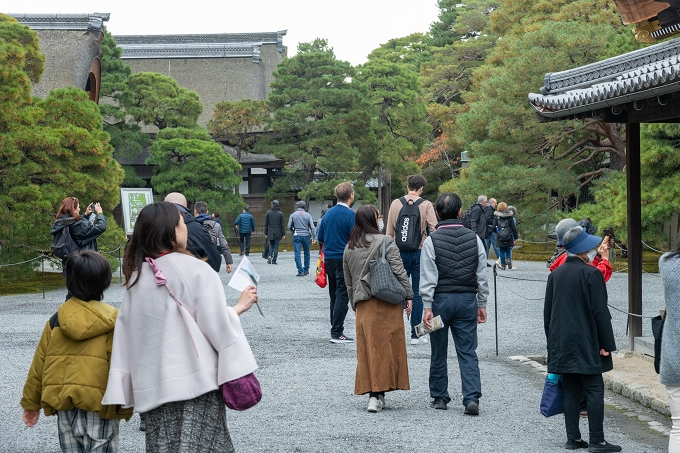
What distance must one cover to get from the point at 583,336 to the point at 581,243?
58 cm

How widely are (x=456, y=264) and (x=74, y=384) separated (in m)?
3.08

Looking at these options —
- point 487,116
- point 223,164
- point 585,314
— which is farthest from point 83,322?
point 223,164

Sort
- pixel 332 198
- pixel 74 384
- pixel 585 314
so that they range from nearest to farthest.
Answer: pixel 74 384
pixel 585 314
pixel 332 198

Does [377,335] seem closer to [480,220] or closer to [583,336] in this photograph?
[583,336]

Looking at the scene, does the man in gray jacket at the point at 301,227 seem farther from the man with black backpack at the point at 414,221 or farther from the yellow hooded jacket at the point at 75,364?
the yellow hooded jacket at the point at 75,364

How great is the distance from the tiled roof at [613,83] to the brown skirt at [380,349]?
2.95 meters

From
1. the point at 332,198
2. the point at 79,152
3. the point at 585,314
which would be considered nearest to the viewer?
the point at 585,314

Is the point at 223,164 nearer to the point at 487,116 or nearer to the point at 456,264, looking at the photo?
the point at 487,116

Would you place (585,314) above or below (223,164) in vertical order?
below

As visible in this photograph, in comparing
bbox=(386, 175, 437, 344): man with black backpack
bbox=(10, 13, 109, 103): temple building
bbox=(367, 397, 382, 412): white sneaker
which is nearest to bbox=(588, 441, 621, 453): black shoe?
bbox=(367, 397, 382, 412): white sneaker

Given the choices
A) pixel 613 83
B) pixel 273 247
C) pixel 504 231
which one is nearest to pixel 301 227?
pixel 273 247

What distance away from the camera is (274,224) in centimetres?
2044

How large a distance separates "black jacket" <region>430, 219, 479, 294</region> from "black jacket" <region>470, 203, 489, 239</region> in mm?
11877

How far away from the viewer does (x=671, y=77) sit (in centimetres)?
651
